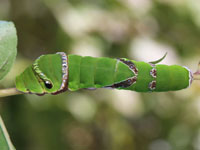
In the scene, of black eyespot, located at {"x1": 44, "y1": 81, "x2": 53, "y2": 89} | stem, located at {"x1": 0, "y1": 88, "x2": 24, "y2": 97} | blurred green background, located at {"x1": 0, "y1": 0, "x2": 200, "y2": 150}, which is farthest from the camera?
blurred green background, located at {"x1": 0, "y1": 0, "x2": 200, "y2": 150}

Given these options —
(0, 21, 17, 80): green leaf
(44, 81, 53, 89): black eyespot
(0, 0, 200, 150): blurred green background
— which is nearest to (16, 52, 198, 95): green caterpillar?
(44, 81, 53, 89): black eyespot

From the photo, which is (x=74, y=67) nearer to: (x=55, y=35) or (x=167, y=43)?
(x=55, y=35)

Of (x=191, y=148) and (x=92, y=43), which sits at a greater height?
(x=92, y=43)

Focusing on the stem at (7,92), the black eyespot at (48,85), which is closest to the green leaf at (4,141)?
the stem at (7,92)

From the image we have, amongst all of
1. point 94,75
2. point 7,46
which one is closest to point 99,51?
point 94,75

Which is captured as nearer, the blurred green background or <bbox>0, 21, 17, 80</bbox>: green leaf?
<bbox>0, 21, 17, 80</bbox>: green leaf

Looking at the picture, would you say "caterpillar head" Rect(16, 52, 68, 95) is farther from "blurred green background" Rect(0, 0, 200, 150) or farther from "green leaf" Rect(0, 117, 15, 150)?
"blurred green background" Rect(0, 0, 200, 150)

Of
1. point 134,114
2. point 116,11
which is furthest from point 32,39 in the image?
point 134,114
